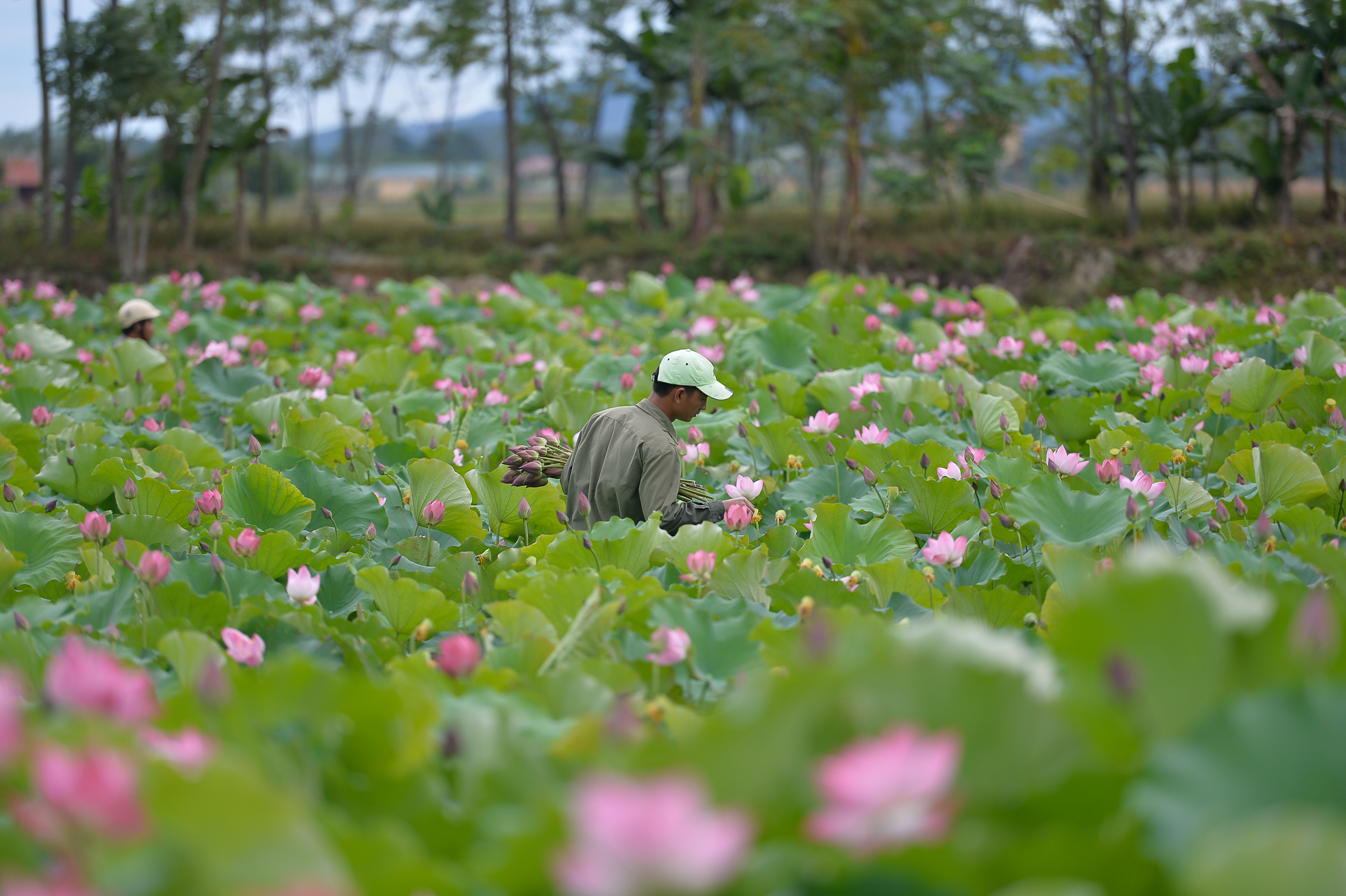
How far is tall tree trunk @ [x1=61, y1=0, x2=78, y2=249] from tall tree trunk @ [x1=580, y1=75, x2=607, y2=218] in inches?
330

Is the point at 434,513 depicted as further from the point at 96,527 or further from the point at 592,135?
the point at 592,135

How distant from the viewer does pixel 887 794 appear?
72 centimetres

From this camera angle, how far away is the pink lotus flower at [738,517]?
2449mm

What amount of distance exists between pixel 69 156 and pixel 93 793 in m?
19.0

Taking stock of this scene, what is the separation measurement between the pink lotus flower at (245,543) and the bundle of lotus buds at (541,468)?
809 millimetres

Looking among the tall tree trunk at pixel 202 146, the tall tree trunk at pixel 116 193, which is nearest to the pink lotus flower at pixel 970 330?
the tall tree trunk at pixel 202 146

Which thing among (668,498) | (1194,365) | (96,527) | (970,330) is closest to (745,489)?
(668,498)

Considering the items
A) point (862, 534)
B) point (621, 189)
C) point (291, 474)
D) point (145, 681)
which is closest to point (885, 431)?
point (862, 534)

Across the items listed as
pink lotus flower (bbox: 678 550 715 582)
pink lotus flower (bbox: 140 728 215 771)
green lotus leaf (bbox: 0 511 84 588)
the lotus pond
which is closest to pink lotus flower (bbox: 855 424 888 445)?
the lotus pond

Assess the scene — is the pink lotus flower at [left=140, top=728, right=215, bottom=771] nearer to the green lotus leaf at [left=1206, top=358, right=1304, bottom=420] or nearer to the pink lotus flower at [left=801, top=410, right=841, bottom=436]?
the pink lotus flower at [left=801, top=410, right=841, bottom=436]

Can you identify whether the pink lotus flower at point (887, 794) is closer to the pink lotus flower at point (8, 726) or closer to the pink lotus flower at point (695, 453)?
the pink lotus flower at point (8, 726)

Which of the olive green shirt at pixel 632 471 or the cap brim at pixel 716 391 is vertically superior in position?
the cap brim at pixel 716 391

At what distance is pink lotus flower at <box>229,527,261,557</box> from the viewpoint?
87.2 inches

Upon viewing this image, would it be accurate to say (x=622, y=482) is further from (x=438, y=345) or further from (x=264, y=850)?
(x=438, y=345)
